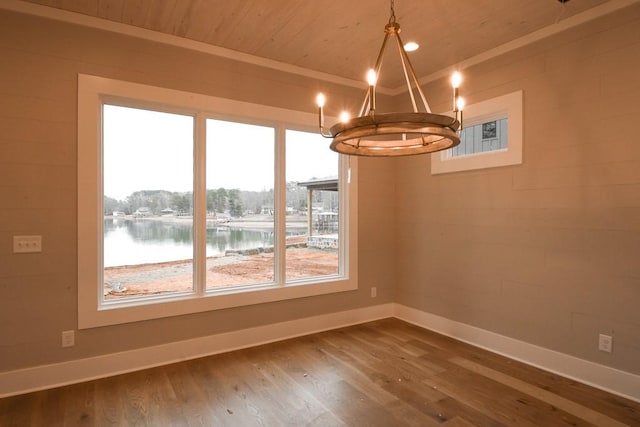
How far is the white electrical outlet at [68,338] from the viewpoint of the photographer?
9.12ft

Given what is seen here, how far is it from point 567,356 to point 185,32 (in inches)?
166

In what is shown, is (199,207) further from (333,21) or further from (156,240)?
(333,21)

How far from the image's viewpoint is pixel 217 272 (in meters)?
3.55

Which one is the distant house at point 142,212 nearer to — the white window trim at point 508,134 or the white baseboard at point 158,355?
the white baseboard at point 158,355

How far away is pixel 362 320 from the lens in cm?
432

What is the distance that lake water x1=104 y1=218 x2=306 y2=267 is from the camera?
313 cm

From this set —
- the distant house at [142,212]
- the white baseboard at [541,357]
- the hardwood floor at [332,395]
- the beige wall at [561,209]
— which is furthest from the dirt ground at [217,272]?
the beige wall at [561,209]

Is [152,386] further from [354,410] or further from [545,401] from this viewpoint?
[545,401]

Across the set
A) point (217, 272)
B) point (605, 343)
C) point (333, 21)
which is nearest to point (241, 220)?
point (217, 272)

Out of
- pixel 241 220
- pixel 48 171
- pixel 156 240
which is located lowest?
pixel 156 240

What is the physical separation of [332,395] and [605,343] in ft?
6.91

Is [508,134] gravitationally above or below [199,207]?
above

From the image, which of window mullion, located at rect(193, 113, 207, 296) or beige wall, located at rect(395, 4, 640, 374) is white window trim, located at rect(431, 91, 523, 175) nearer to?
beige wall, located at rect(395, 4, 640, 374)

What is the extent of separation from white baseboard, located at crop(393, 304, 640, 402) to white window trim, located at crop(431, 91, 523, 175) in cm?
166
